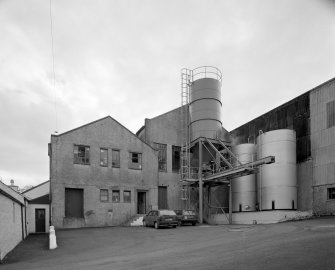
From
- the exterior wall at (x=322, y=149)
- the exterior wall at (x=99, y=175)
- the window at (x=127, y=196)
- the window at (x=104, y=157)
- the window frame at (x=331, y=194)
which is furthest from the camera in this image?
the window at (x=127, y=196)

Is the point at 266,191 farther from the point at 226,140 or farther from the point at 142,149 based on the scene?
the point at 142,149

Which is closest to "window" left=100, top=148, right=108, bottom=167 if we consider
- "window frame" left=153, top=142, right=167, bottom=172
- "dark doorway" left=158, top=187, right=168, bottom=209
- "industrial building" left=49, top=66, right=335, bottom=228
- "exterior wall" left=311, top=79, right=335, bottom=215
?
"industrial building" left=49, top=66, right=335, bottom=228

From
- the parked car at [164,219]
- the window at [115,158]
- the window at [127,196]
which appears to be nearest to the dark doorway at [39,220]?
the window at [127,196]

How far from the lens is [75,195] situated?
30656 millimetres

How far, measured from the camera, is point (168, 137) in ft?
120

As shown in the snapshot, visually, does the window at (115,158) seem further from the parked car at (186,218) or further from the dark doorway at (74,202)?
the parked car at (186,218)

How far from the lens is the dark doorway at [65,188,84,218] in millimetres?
30127

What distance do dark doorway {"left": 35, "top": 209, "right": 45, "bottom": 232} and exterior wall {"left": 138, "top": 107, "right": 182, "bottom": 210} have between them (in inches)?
455

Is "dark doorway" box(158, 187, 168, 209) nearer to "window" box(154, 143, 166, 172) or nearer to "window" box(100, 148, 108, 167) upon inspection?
"window" box(154, 143, 166, 172)

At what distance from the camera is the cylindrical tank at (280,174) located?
28500mm

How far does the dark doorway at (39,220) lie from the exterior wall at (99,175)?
1512 mm

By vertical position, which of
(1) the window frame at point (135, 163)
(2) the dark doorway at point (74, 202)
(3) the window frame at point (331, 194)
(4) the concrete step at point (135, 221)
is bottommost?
(4) the concrete step at point (135, 221)

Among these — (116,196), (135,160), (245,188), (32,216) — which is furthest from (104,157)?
(245,188)

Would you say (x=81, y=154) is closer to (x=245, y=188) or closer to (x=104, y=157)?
(x=104, y=157)
